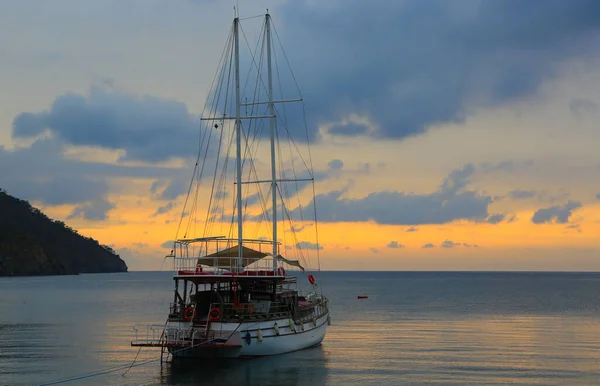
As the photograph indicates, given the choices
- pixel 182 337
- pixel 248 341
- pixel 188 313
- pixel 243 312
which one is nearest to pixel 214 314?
pixel 188 313

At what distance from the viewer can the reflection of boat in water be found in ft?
117

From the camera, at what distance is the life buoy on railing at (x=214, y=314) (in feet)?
123

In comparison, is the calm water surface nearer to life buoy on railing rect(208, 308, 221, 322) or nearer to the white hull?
the white hull

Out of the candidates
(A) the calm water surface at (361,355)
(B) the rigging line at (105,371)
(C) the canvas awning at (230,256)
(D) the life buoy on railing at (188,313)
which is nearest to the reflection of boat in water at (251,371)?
(A) the calm water surface at (361,355)

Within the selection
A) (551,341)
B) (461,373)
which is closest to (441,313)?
(551,341)

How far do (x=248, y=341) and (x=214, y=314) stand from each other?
243 cm

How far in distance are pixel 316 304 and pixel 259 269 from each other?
331 inches

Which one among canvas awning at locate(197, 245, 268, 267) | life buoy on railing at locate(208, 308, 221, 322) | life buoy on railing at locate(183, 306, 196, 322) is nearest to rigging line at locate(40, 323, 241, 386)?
life buoy on railing at locate(208, 308, 221, 322)

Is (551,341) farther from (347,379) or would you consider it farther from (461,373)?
(347,379)

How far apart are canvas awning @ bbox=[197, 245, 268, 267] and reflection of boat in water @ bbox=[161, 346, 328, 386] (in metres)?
5.88

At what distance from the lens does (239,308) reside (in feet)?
127

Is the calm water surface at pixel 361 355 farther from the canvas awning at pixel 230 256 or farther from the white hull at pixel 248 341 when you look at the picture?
the canvas awning at pixel 230 256

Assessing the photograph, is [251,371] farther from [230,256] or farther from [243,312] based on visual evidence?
[230,256]

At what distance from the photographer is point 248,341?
125 feet
